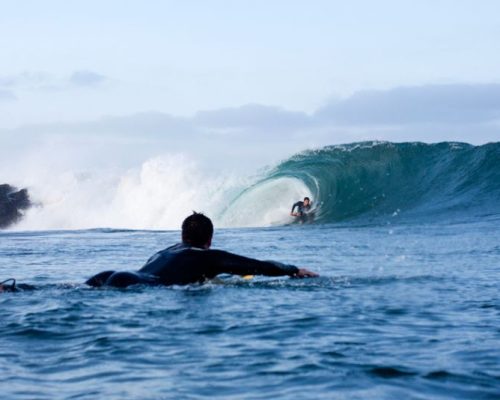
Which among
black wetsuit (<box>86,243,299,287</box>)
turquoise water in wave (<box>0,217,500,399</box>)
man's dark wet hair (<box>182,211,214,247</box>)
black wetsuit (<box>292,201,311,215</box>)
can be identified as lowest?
turquoise water in wave (<box>0,217,500,399</box>)

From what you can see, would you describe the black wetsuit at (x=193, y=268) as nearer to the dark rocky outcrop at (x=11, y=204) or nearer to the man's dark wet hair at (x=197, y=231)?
the man's dark wet hair at (x=197, y=231)

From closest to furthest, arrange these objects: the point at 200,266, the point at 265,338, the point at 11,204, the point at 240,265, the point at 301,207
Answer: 1. the point at 265,338
2. the point at 240,265
3. the point at 200,266
4. the point at 301,207
5. the point at 11,204

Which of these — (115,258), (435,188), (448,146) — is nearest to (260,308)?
(115,258)

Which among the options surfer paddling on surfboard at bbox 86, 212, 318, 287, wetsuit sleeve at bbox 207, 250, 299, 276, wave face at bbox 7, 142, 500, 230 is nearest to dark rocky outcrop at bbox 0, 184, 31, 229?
wave face at bbox 7, 142, 500, 230

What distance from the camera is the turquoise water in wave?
4910 mm

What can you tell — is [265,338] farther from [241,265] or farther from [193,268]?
[193,268]

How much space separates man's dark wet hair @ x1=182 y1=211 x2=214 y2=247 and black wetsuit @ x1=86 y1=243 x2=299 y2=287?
0.28ft

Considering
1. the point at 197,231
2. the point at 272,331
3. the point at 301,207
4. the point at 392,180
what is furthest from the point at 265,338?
the point at 392,180

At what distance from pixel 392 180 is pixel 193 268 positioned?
2483 centimetres

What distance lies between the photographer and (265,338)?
6.30m

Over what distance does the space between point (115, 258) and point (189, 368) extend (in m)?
10.6

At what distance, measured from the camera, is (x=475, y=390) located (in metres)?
4.82

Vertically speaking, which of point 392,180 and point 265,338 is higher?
point 392,180

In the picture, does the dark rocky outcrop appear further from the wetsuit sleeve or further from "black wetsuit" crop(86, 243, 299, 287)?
the wetsuit sleeve
